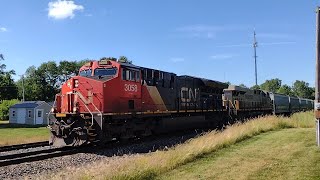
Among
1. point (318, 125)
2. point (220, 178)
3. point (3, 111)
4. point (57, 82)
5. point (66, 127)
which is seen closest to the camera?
point (220, 178)

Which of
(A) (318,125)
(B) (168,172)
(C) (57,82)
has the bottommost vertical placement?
(B) (168,172)

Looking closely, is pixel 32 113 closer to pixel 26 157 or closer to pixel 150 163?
pixel 26 157

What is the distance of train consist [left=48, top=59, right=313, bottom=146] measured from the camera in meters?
15.4

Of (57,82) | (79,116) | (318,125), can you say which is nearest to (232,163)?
(318,125)

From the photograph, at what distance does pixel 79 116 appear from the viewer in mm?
15578

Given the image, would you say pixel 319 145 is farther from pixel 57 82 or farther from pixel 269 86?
pixel 269 86

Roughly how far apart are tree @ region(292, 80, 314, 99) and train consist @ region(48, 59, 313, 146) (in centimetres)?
14745

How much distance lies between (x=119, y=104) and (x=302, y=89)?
6322 inches

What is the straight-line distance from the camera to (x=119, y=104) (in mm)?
16328

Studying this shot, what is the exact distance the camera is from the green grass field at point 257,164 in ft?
28.4

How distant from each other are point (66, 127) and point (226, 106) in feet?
56.0

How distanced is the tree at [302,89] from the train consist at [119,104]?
484 ft

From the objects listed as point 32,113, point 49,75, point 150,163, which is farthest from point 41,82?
point 150,163

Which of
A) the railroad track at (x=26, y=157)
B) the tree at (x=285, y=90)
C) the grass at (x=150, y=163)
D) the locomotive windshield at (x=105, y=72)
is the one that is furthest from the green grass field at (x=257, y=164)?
the tree at (x=285, y=90)
